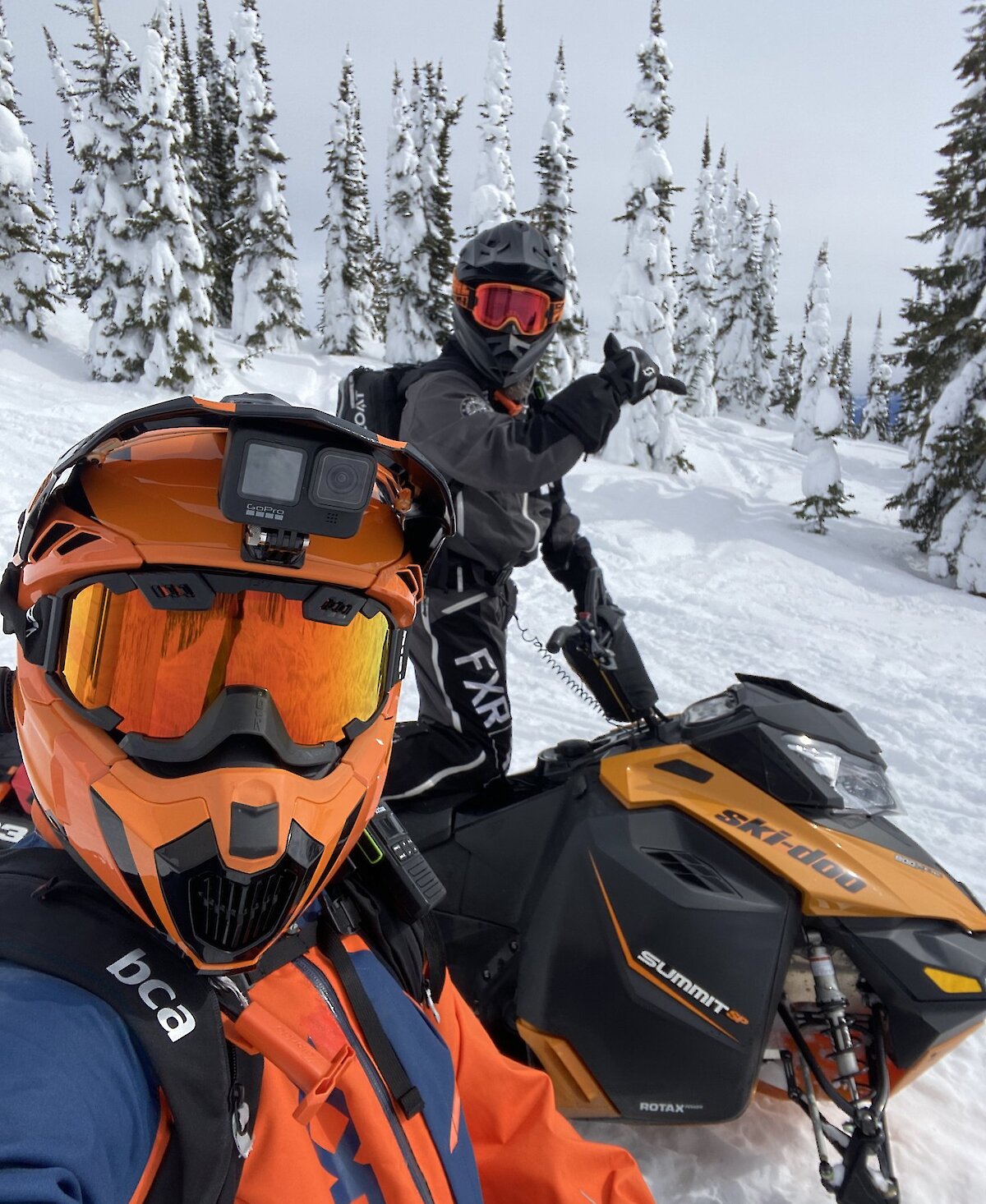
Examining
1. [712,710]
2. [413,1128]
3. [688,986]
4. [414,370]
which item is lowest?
[688,986]

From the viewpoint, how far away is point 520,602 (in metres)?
7.99

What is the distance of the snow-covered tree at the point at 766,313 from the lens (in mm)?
48750

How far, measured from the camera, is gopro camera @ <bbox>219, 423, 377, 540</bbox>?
112 centimetres

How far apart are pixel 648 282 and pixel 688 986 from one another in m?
24.4

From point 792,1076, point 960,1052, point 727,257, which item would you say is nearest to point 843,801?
point 792,1076

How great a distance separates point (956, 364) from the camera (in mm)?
15039

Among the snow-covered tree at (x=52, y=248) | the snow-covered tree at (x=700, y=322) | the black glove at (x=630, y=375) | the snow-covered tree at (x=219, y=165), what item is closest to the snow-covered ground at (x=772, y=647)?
the black glove at (x=630, y=375)

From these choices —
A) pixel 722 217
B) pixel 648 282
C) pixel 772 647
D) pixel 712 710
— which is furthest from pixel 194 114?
pixel 712 710

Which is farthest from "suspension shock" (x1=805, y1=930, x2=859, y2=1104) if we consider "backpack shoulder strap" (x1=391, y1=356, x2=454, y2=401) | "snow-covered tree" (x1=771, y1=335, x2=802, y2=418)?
"snow-covered tree" (x1=771, y1=335, x2=802, y2=418)

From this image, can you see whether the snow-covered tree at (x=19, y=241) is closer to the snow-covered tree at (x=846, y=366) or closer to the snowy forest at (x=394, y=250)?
the snowy forest at (x=394, y=250)

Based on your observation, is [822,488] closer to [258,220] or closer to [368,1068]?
[368,1068]

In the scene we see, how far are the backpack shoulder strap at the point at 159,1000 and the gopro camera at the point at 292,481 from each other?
563mm

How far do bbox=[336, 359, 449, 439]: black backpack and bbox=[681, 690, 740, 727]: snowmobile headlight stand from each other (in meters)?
1.47

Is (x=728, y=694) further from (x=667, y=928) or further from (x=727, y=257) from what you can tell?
(x=727, y=257)
